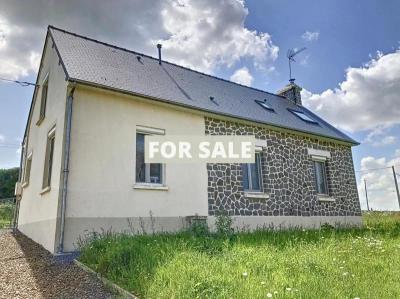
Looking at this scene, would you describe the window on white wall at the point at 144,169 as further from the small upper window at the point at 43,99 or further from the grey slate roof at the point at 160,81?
the small upper window at the point at 43,99

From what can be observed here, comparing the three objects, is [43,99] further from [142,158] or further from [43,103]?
[142,158]

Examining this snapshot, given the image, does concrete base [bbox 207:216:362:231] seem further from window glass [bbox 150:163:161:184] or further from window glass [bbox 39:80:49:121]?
window glass [bbox 39:80:49:121]

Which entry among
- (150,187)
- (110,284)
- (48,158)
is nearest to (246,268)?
(110,284)

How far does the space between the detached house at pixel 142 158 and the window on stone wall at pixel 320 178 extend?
6 cm

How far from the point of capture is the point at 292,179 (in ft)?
36.6

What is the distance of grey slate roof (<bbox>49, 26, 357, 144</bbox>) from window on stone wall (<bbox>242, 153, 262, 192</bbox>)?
145 cm

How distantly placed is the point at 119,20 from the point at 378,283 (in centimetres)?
875

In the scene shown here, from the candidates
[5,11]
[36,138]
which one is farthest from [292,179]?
[5,11]

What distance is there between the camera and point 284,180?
35.8 feet

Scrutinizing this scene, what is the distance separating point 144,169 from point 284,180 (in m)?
5.16

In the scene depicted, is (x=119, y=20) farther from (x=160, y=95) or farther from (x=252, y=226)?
(x=252, y=226)

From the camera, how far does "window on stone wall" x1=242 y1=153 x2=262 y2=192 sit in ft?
33.5

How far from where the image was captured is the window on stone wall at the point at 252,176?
10.2 m

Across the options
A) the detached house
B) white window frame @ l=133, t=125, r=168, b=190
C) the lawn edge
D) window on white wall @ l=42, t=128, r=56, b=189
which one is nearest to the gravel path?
the lawn edge
